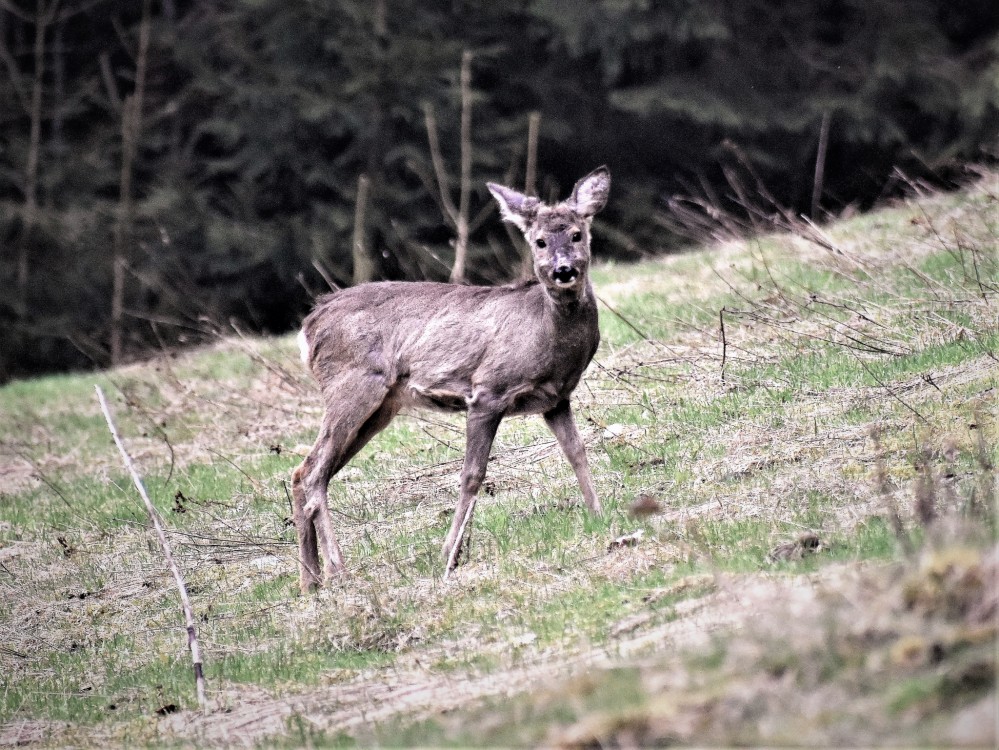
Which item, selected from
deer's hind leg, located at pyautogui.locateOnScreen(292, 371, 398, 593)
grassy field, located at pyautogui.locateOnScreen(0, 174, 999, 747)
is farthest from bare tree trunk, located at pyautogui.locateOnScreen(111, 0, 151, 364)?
deer's hind leg, located at pyautogui.locateOnScreen(292, 371, 398, 593)

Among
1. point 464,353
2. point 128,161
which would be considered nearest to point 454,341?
point 464,353

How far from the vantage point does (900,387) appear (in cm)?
793

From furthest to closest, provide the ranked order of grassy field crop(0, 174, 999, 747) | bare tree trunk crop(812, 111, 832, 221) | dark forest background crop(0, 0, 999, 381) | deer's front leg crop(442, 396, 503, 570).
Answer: dark forest background crop(0, 0, 999, 381) → bare tree trunk crop(812, 111, 832, 221) → deer's front leg crop(442, 396, 503, 570) → grassy field crop(0, 174, 999, 747)

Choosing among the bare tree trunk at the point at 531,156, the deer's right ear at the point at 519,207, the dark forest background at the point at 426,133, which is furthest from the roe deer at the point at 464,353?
the dark forest background at the point at 426,133

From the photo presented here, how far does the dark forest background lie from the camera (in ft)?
70.6

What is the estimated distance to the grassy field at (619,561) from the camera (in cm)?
395

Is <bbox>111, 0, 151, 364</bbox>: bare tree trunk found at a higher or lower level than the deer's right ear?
lower

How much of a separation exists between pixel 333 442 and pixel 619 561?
6.61 ft

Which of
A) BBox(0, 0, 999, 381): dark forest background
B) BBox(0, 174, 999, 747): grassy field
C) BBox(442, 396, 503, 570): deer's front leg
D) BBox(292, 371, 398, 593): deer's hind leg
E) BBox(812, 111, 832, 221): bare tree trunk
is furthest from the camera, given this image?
BBox(0, 0, 999, 381): dark forest background

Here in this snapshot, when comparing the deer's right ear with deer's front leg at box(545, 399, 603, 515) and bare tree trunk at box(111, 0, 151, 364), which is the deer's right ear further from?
bare tree trunk at box(111, 0, 151, 364)

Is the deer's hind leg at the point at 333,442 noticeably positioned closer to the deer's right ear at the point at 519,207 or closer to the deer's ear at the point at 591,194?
the deer's right ear at the point at 519,207

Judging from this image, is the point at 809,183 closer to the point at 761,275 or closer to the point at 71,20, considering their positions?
the point at 761,275

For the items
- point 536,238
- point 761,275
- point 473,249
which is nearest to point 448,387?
point 536,238

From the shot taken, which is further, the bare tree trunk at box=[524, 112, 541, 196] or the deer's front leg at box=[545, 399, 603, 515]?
the bare tree trunk at box=[524, 112, 541, 196]
